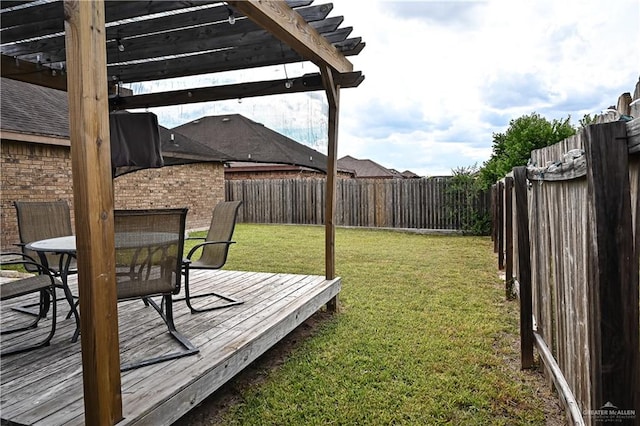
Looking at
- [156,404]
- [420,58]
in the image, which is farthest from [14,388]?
[420,58]

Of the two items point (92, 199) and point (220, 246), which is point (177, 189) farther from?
point (92, 199)

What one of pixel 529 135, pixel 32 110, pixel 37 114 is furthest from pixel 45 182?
pixel 529 135

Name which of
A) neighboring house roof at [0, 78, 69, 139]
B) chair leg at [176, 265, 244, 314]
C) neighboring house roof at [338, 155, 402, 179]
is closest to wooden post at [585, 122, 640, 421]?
chair leg at [176, 265, 244, 314]

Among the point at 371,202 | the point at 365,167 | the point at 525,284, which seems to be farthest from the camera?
the point at 365,167

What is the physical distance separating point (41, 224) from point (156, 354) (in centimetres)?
223

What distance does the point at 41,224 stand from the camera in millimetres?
3828

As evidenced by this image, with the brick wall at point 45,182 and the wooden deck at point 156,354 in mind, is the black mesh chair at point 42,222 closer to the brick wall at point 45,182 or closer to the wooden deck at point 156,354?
the wooden deck at point 156,354

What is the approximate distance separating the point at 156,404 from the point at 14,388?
78 centimetres

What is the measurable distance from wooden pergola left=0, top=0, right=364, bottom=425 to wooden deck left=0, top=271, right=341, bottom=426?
0.30 metres

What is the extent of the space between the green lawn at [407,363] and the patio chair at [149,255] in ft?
2.48

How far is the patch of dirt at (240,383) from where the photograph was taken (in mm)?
2377

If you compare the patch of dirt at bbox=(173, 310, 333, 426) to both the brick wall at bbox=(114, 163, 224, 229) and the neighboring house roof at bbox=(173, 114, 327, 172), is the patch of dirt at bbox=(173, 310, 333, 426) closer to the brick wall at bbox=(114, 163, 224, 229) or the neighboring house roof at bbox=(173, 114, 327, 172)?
the neighboring house roof at bbox=(173, 114, 327, 172)

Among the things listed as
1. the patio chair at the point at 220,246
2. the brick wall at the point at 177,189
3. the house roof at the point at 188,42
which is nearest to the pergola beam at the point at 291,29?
the house roof at the point at 188,42

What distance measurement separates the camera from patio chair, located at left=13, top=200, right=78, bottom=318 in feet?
11.9
